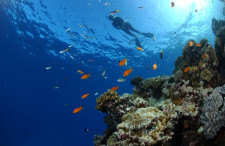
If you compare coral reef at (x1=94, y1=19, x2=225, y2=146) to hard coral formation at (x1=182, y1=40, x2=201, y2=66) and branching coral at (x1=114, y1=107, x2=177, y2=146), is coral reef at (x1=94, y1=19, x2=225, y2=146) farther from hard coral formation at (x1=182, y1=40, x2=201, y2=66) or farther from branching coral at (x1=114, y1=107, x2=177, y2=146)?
hard coral formation at (x1=182, y1=40, x2=201, y2=66)

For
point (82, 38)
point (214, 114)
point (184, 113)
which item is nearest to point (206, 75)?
point (184, 113)

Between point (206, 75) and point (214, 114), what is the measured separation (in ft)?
9.10

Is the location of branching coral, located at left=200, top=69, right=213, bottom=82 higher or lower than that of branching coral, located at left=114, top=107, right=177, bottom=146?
higher

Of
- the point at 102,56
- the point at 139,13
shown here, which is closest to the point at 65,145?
the point at 102,56

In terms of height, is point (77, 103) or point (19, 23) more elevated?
point (77, 103)

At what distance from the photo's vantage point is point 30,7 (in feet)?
72.8

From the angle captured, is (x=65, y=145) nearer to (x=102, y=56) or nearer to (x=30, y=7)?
(x=102, y=56)

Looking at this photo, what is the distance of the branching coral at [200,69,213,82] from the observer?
624cm

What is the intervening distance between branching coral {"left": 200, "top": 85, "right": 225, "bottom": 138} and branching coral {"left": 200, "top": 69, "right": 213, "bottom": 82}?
1.78 metres

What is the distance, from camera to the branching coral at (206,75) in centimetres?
624

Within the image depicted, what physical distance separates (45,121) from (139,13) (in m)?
100

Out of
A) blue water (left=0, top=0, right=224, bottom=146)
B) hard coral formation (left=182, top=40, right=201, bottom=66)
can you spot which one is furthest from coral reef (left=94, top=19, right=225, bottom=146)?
blue water (left=0, top=0, right=224, bottom=146)

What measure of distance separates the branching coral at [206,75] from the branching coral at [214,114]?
5.84 feet

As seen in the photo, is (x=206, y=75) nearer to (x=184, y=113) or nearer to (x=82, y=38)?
(x=184, y=113)
